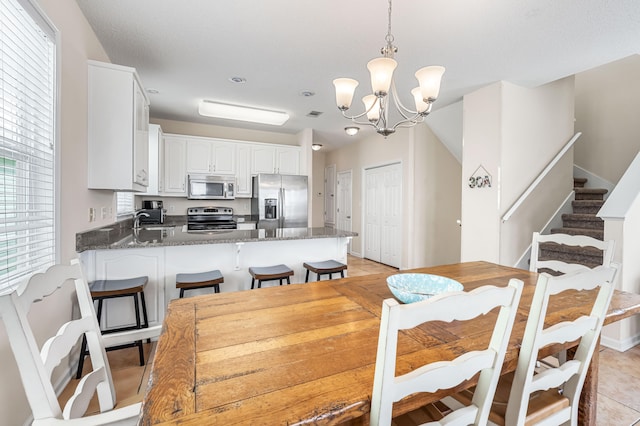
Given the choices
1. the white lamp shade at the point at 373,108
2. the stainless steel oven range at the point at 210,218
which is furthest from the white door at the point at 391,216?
the white lamp shade at the point at 373,108

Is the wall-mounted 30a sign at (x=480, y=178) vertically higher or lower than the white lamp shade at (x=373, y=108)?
lower

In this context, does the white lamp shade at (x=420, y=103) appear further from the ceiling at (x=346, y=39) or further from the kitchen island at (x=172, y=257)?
the kitchen island at (x=172, y=257)

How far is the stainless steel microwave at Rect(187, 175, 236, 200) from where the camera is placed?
4.68 metres

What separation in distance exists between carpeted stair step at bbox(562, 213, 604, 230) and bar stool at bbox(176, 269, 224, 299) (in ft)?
13.9

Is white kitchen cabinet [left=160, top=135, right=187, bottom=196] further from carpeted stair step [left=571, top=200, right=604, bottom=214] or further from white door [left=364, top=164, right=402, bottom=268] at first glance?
carpeted stair step [left=571, top=200, right=604, bottom=214]

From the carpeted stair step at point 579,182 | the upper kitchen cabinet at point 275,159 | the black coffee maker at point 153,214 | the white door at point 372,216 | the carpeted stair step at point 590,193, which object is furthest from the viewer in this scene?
the white door at point 372,216

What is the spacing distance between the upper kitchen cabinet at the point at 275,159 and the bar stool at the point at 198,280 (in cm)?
296

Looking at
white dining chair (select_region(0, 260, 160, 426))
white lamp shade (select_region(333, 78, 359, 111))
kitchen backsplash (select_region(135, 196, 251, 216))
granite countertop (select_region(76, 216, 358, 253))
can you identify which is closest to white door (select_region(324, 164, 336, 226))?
kitchen backsplash (select_region(135, 196, 251, 216))

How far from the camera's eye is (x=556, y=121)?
3617 mm

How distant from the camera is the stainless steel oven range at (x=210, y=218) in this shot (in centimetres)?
471

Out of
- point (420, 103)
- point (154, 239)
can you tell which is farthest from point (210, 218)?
point (420, 103)

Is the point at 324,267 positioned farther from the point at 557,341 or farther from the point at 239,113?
the point at 239,113

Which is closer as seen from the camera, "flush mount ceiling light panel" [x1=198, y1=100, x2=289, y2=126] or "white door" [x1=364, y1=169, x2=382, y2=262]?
"flush mount ceiling light panel" [x1=198, y1=100, x2=289, y2=126]

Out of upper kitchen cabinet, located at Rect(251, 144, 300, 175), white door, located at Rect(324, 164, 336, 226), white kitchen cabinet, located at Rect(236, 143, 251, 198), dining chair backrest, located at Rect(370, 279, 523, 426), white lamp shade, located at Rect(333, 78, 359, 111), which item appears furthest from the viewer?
white door, located at Rect(324, 164, 336, 226)
